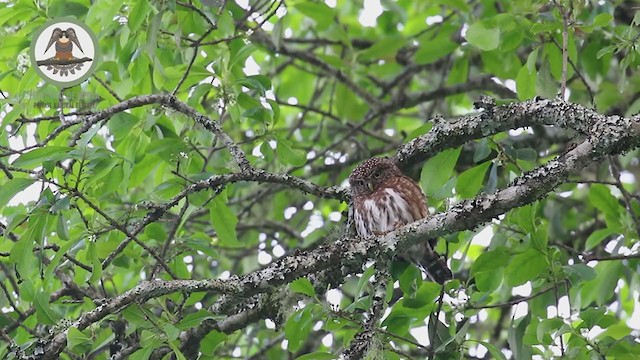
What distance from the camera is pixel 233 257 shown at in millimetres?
5980

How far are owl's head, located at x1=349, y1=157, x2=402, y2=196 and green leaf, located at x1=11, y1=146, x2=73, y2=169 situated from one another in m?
1.69

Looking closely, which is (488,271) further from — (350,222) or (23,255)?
(23,255)

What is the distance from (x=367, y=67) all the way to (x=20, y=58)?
2.88 metres

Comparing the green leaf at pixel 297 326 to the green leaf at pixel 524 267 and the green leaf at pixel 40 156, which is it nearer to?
the green leaf at pixel 524 267

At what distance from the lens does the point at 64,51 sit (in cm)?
402

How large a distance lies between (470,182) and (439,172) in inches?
6.8

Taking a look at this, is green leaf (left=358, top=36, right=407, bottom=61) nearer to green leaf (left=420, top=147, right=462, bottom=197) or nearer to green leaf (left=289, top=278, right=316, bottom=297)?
green leaf (left=420, top=147, right=462, bottom=197)

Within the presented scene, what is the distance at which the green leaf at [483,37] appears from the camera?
4031 mm

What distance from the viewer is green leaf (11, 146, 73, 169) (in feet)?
10.8

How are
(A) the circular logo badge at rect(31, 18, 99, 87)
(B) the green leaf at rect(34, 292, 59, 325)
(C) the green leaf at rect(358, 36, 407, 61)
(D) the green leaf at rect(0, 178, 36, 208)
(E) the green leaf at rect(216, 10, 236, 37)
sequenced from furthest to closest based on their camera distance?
(C) the green leaf at rect(358, 36, 407, 61) → (E) the green leaf at rect(216, 10, 236, 37) → (A) the circular logo badge at rect(31, 18, 99, 87) → (B) the green leaf at rect(34, 292, 59, 325) → (D) the green leaf at rect(0, 178, 36, 208)

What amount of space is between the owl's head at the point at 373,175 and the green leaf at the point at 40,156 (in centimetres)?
169

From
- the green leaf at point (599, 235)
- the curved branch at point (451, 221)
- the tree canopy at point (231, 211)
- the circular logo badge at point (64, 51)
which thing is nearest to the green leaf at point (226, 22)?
the tree canopy at point (231, 211)

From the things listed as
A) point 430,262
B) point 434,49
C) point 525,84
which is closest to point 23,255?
point 430,262

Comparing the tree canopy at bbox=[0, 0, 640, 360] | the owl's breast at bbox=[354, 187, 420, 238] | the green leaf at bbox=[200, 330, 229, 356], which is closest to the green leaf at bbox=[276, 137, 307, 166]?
the tree canopy at bbox=[0, 0, 640, 360]
